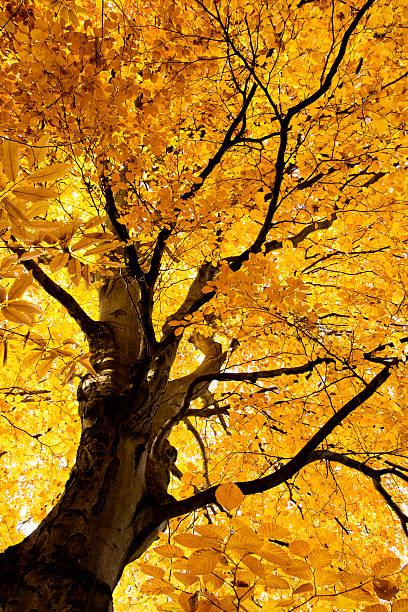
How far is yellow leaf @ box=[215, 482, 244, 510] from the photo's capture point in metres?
1.11

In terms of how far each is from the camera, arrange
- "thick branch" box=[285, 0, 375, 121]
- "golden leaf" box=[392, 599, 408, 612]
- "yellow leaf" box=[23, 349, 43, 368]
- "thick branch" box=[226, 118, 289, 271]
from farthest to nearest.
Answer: "thick branch" box=[226, 118, 289, 271], "thick branch" box=[285, 0, 375, 121], "yellow leaf" box=[23, 349, 43, 368], "golden leaf" box=[392, 599, 408, 612]

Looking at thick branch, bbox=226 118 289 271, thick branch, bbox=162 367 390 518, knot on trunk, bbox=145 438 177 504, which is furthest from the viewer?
knot on trunk, bbox=145 438 177 504

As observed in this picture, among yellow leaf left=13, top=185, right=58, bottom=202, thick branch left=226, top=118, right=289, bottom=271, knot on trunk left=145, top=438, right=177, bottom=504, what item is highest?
thick branch left=226, top=118, right=289, bottom=271

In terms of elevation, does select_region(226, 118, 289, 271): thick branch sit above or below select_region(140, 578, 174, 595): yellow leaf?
above

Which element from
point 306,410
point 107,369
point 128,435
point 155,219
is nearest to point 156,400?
point 128,435

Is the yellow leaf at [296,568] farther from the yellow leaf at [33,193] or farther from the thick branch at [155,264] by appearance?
the thick branch at [155,264]

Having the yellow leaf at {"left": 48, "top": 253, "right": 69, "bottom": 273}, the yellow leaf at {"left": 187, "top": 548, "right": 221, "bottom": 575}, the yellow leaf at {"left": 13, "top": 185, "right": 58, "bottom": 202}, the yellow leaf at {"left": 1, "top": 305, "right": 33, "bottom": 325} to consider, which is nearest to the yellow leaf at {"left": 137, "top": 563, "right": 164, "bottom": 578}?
the yellow leaf at {"left": 187, "top": 548, "right": 221, "bottom": 575}

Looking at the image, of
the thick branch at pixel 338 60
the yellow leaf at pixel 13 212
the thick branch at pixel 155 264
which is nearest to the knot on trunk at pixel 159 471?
the thick branch at pixel 155 264

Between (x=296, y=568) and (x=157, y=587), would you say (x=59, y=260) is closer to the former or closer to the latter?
(x=157, y=587)

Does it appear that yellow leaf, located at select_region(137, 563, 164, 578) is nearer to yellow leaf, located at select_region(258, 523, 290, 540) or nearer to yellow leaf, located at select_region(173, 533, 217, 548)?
yellow leaf, located at select_region(173, 533, 217, 548)

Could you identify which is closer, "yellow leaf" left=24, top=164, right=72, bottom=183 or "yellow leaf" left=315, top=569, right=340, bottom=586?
"yellow leaf" left=24, top=164, right=72, bottom=183

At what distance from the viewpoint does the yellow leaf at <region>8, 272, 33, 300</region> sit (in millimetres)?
1249

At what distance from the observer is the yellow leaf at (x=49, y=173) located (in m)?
1.02

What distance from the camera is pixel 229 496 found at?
1.13 m
